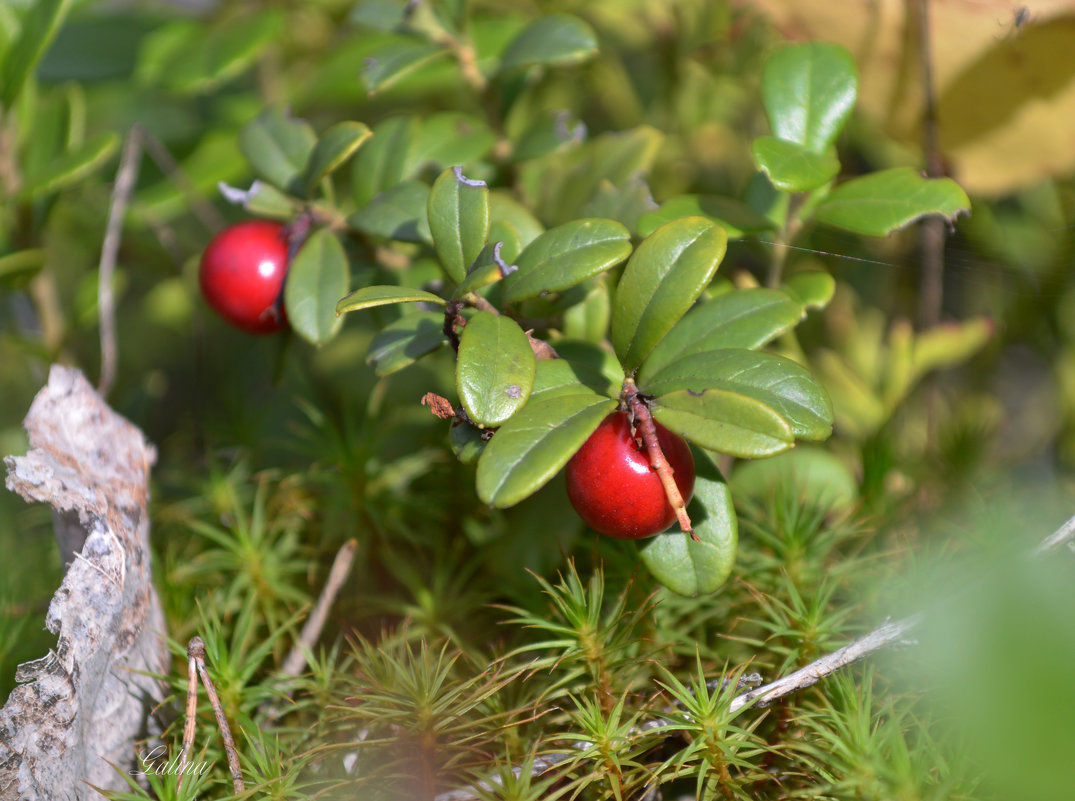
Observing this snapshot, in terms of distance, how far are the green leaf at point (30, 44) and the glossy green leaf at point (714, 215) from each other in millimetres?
1157

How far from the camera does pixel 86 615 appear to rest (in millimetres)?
1164

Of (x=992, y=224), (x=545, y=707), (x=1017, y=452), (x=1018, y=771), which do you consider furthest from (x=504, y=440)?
(x=992, y=224)

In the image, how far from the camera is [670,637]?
4.36 feet

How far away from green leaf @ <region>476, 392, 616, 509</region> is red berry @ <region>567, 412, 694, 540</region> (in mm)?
45

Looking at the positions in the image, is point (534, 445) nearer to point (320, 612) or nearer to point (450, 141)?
point (320, 612)

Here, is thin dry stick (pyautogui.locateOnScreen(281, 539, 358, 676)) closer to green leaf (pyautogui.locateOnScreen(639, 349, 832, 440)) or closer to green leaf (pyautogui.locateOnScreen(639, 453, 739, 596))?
green leaf (pyautogui.locateOnScreen(639, 453, 739, 596))

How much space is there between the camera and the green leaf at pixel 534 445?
94 centimetres

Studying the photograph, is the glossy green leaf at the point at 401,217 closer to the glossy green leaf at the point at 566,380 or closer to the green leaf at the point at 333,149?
the green leaf at the point at 333,149

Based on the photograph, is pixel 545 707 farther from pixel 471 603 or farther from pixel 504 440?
pixel 504 440

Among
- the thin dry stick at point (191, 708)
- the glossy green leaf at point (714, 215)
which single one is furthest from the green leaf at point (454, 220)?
the thin dry stick at point (191, 708)

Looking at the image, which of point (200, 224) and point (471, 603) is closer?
point (471, 603)

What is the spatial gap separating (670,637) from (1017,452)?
1.18 meters

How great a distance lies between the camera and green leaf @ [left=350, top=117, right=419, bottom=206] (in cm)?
144

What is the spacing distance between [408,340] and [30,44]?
1.05m
